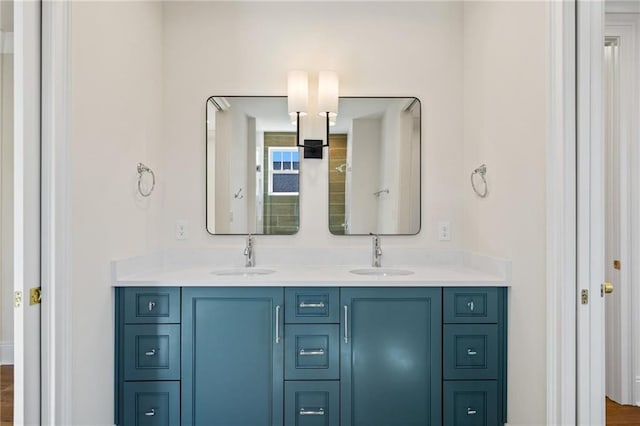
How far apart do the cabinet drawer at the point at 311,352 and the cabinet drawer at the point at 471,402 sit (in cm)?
59

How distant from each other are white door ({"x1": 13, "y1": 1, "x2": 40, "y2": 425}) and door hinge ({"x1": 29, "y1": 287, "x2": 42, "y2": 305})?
1 centimetres

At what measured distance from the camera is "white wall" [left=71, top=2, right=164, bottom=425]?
177 cm

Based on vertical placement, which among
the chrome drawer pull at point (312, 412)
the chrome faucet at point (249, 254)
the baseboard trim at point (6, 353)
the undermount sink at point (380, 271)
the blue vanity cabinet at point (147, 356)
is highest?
the chrome faucet at point (249, 254)

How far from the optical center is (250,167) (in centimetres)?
270

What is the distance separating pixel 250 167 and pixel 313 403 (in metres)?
1.43

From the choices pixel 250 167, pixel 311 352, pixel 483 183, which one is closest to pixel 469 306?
pixel 483 183

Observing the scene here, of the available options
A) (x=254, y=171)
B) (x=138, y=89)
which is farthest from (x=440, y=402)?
(x=138, y=89)

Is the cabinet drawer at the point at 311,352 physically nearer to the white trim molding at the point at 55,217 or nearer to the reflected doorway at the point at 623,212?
the white trim molding at the point at 55,217

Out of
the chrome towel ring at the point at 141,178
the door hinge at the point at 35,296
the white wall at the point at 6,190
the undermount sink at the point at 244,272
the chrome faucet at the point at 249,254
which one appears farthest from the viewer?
the chrome faucet at the point at 249,254

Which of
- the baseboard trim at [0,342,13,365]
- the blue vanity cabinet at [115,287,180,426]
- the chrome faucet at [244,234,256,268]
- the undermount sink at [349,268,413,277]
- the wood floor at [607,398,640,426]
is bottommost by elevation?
the wood floor at [607,398,640,426]

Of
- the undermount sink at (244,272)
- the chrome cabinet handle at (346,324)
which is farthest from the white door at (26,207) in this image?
the chrome cabinet handle at (346,324)

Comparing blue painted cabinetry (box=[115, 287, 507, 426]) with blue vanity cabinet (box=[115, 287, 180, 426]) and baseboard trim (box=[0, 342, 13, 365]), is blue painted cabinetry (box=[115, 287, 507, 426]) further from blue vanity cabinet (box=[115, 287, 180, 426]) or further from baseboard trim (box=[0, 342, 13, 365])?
baseboard trim (box=[0, 342, 13, 365])

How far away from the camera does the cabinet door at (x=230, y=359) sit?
2.14m

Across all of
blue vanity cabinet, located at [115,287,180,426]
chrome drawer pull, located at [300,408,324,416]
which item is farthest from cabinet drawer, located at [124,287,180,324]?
chrome drawer pull, located at [300,408,324,416]
